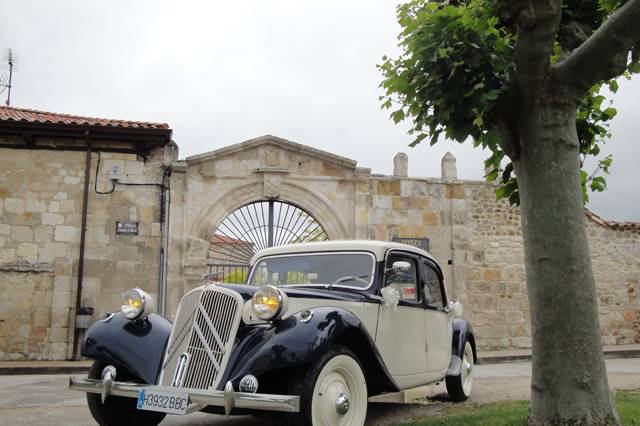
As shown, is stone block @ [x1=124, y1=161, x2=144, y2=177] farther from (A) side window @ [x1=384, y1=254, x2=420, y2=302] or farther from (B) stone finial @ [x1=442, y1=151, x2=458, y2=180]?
(A) side window @ [x1=384, y1=254, x2=420, y2=302]

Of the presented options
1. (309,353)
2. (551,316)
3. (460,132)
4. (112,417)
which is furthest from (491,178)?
(112,417)

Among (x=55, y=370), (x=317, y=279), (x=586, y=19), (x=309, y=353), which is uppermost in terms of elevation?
(x=586, y=19)

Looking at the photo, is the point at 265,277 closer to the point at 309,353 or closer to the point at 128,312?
the point at 128,312

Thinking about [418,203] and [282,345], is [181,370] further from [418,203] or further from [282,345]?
[418,203]

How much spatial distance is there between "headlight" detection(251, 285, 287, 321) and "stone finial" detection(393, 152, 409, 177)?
9.83 metres

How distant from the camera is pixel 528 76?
4344 millimetres

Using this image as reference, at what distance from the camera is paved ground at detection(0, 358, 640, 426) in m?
5.25

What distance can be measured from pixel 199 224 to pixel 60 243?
2782mm

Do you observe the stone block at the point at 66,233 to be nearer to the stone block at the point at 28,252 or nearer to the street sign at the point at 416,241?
the stone block at the point at 28,252

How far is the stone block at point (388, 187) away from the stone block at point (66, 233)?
21.2 ft

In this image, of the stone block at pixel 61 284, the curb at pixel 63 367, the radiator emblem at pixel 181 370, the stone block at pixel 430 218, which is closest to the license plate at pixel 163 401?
the radiator emblem at pixel 181 370

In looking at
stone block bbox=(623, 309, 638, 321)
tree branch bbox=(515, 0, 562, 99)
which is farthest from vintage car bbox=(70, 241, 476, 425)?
stone block bbox=(623, 309, 638, 321)

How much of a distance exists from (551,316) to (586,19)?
2.82 metres

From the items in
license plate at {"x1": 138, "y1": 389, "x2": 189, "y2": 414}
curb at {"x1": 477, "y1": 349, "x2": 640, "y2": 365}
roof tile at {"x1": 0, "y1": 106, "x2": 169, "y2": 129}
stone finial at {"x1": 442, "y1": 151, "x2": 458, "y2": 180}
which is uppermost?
roof tile at {"x1": 0, "y1": 106, "x2": 169, "y2": 129}
